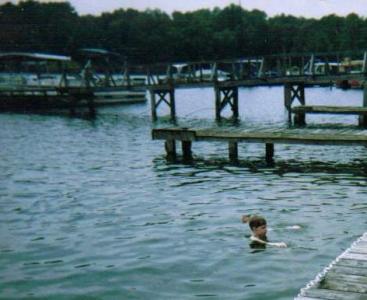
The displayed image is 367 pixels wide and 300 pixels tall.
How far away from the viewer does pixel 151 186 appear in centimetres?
1688

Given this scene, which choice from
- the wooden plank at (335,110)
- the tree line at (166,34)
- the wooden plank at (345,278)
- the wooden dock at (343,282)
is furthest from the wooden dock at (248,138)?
the tree line at (166,34)

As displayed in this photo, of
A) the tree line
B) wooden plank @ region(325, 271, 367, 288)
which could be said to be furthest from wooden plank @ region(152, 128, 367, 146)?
the tree line

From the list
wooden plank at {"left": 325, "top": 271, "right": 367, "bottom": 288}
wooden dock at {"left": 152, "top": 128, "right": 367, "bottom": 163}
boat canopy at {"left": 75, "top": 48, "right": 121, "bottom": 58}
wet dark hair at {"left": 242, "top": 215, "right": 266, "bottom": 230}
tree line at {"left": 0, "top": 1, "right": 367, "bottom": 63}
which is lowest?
wet dark hair at {"left": 242, "top": 215, "right": 266, "bottom": 230}

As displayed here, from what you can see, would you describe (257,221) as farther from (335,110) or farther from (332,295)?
(335,110)

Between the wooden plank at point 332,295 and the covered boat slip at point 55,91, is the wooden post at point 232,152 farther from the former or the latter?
the covered boat slip at point 55,91

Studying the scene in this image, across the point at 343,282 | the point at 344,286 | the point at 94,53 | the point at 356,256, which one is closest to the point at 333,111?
the point at 356,256

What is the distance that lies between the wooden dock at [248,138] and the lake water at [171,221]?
0.61 metres

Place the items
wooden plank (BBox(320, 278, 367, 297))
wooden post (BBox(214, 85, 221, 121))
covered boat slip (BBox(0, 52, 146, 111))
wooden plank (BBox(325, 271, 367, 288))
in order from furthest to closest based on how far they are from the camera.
→ covered boat slip (BBox(0, 52, 146, 111)) < wooden post (BBox(214, 85, 221, 121)) < wooden plank (BBox(325, 271, 367, 288)) < wooden plank (BBox(320, 278, 367, 297))

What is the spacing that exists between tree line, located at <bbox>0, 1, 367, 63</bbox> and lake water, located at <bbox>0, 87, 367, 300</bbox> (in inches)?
3787

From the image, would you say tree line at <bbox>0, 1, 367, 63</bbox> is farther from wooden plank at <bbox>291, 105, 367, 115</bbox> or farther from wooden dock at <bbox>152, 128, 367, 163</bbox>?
Answer: wooden dock at <bbox>152, 128, 367, 163</bbox>

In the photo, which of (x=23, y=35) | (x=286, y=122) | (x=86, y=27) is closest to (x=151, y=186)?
(x=286, y=122)

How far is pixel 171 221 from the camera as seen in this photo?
507 inches

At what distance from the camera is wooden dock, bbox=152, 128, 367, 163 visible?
1795 centimetres

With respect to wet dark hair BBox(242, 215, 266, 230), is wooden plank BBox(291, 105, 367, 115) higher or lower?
higher
